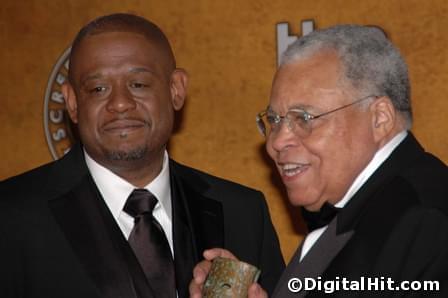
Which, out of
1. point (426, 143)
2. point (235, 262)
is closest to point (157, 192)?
point (235, 262)

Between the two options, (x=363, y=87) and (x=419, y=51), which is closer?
(x=363, y=87)

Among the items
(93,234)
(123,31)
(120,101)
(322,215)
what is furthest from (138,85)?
(322,215)

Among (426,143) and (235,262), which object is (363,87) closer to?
(235,262)

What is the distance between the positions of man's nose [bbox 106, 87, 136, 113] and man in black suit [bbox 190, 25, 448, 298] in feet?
1.73

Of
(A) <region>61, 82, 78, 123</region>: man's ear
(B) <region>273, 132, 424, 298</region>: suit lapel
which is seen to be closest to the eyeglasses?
(B) <region>273, 132, 424, 298</region>: suit lapel

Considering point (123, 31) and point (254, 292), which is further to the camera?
point (123, 31)

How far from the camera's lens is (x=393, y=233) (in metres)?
1.82

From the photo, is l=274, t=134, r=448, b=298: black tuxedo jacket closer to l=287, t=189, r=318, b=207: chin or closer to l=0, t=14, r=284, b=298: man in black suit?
l=287, t=189, r=318, b=207: chin

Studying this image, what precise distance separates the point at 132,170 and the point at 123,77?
12.1 inches

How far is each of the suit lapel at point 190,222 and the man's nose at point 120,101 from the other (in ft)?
1.25

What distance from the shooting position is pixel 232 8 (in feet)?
11.9

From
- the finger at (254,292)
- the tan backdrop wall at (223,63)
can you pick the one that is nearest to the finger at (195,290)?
the finger at (254,292)

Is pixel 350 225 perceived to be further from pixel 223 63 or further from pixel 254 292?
pixel 223 63

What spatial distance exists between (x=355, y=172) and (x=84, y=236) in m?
0.91
